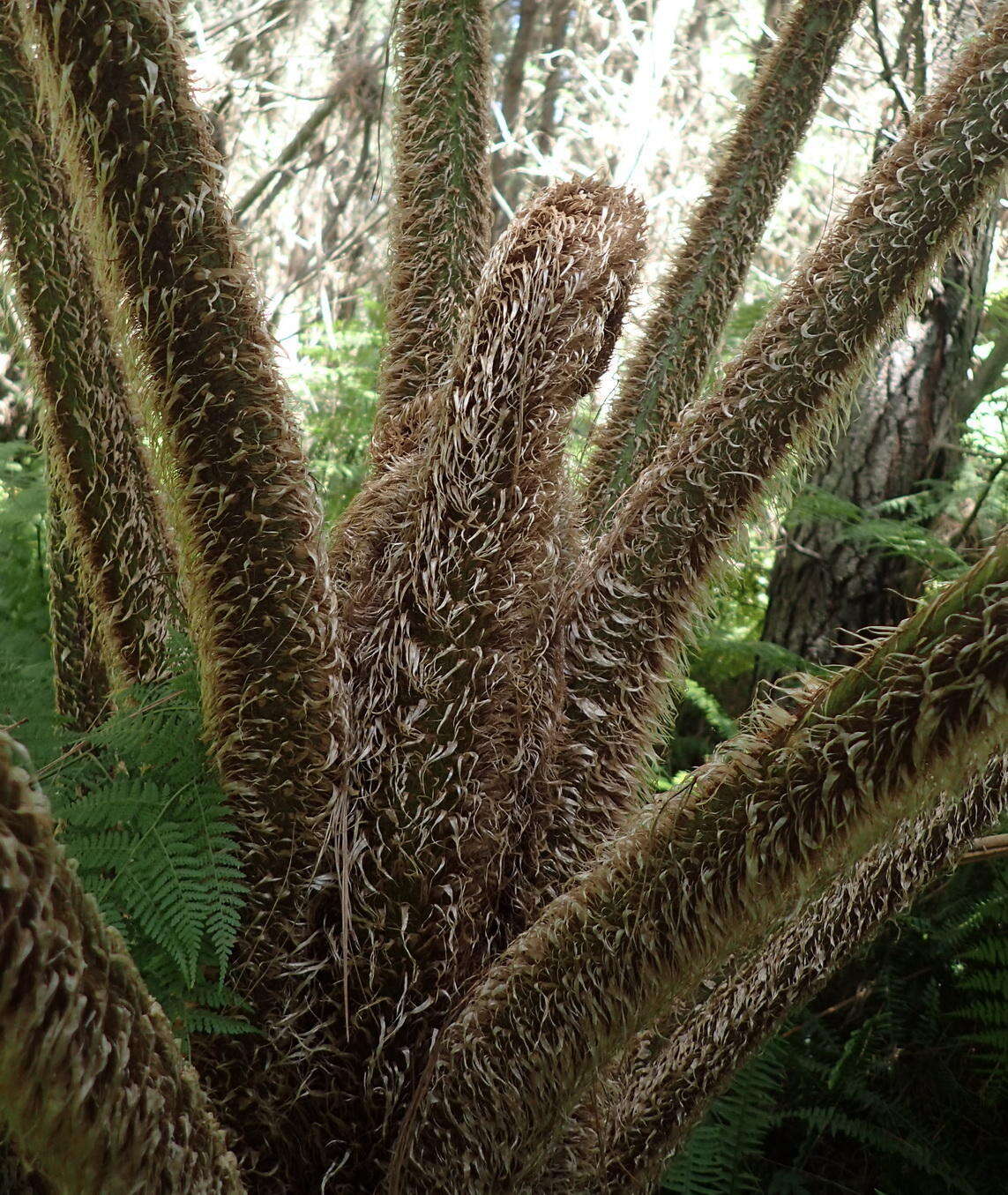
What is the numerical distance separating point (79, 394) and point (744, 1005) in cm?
121

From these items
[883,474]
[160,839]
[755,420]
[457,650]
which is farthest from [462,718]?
[883,474]

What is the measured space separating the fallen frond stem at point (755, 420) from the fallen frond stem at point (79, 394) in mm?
596

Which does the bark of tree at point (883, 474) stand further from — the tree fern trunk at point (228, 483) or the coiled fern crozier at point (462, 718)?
the tree fern trunk at point (228, 483)

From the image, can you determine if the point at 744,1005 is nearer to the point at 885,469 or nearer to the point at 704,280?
the point at 704,280

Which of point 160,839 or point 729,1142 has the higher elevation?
point 160,839

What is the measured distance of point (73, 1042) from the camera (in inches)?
26.3

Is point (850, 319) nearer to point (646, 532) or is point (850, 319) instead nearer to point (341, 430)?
point (646, 532)

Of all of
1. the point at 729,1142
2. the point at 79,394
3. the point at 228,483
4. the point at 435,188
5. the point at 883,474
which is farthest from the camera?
the point at 883,474

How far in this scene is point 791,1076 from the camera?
227 centimetres

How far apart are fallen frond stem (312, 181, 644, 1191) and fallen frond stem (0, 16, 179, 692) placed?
37 cm

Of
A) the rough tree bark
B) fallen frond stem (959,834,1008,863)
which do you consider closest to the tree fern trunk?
fallen frond stem (959,834,1008,863)

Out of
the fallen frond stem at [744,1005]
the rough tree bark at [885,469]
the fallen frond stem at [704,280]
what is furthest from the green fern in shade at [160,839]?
the rough tree bark at [885,469]

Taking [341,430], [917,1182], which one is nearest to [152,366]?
[917,1182]

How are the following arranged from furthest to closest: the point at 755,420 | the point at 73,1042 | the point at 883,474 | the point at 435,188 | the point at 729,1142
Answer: the point at 883,474 < the point at 729,1142 < the point at 435,188 < the point at 755,420 < the point at 73,1042
